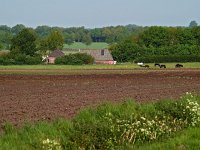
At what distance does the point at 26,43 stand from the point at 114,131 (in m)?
104

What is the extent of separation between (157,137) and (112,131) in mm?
1324

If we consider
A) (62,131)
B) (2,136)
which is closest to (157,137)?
(62,131)

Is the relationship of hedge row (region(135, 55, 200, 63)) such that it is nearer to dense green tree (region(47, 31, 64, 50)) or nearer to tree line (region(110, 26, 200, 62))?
tree line (region(110, 26, 200, 62))

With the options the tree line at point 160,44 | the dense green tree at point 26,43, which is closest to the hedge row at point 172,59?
the tree line at point 160,44

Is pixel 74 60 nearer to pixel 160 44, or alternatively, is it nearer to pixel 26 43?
pixel 26 43

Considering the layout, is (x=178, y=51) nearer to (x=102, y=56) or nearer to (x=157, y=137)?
(x=102, y=56)

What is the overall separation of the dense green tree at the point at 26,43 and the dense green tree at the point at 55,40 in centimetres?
1950

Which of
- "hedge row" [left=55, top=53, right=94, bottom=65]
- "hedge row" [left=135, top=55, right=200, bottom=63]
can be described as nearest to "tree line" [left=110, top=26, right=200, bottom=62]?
"hedge row" [left=135, top=55, right=200, bottom=63]

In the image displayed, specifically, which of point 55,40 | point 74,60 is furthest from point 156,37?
point 74,60

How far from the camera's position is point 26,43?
114 metres

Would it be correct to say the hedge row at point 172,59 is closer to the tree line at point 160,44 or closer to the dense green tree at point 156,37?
the tree line at point 160,44

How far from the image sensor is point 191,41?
422ft

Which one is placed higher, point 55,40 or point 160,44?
point 55,40

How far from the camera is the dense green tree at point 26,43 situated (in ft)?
374
